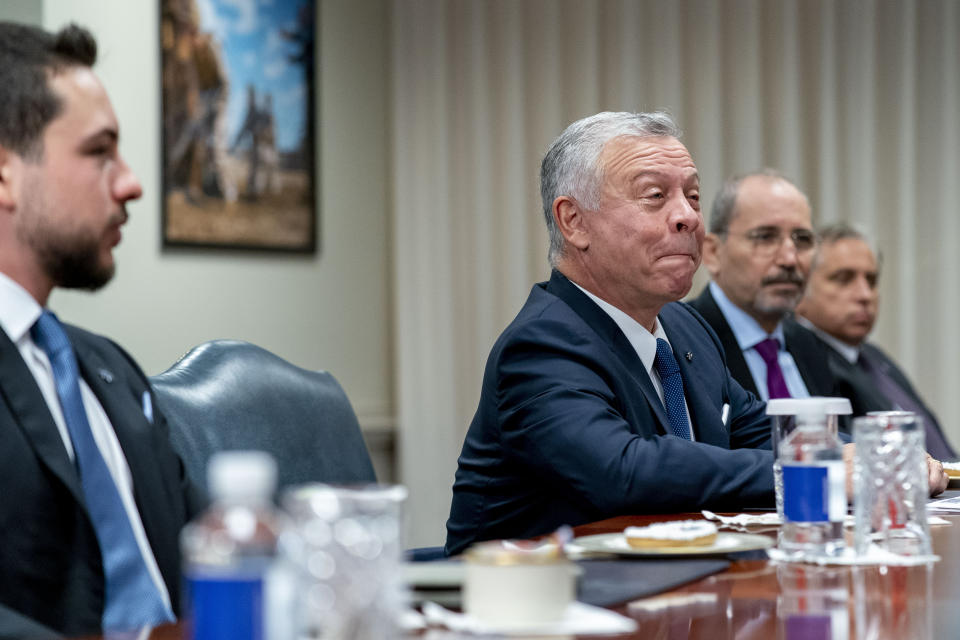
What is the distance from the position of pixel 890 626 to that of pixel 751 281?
2770 mm

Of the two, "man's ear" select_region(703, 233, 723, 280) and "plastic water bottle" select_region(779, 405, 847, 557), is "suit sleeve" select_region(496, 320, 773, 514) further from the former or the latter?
"man's ear" select_region(703, 233, 723, 280)

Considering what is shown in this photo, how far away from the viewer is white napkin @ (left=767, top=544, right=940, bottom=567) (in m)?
1.41

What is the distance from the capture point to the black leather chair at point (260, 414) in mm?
2027

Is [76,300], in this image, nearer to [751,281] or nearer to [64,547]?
[751,281]

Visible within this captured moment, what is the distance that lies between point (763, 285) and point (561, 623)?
288 centimetres

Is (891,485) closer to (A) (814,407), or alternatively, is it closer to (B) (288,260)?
(A) (814,407)

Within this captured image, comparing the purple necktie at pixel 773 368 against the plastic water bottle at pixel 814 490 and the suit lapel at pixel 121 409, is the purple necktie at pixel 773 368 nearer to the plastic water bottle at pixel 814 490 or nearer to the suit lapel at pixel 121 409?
the plastic water bottle at pixel 814 490

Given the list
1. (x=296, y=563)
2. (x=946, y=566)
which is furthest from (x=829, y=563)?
(x=296, y=563)

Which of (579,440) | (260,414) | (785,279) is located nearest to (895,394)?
(785,279)

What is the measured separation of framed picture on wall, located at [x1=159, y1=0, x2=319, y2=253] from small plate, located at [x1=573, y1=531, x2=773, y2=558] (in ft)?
10.7

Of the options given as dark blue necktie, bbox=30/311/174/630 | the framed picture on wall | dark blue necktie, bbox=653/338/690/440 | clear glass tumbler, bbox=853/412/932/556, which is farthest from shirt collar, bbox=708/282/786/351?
dark blue necktie, bbox=30/311/174/630

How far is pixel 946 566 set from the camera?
4.57 ft

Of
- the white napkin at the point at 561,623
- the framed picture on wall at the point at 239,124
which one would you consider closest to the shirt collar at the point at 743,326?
the framed picture on wall at the point at 239,124

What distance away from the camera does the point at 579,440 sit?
74.8 inches
